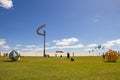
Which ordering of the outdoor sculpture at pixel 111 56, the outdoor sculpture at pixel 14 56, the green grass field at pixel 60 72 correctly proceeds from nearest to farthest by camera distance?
the green grass field at pixel 60 72, the outdoor sculpture at pixel 111 56, the outdoor sculpture at pixel 14 56

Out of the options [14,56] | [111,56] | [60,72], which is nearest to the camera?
[60,72]

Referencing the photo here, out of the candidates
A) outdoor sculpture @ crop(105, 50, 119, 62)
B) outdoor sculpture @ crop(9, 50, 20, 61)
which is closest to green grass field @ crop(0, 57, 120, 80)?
outdoor sculpture @ crop(105, 50, 119, 62)

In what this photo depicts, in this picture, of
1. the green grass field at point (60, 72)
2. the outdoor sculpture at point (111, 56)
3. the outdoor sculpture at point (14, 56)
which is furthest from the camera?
the outdoor sculpture at point (14, 56)

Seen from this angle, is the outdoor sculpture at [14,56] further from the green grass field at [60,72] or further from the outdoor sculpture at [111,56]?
the outdoor sculpture at [111,56]

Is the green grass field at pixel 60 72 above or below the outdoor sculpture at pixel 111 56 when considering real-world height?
below

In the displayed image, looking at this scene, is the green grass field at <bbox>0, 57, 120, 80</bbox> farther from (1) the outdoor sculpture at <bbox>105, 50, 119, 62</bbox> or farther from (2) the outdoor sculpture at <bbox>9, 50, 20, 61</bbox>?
(2) the outdoor sculpture at <bbox>9, 50, 20, 61</bbox>

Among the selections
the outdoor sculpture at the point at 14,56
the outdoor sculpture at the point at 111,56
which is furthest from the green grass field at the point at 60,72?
the outdoor sculpture at the point at 14,56

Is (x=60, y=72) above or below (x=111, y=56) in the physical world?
below

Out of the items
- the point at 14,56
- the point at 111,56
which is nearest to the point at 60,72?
the point at 111,56

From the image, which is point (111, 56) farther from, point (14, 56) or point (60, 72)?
point (60, 72)

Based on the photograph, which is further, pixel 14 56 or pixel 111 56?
pixel 14 56

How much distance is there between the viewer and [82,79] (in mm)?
17500

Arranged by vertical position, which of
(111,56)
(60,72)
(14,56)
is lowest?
(60,72)

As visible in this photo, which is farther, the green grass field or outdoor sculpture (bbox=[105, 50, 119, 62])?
outdoor sculpture (bbox=[105, 50, 119, 62])
